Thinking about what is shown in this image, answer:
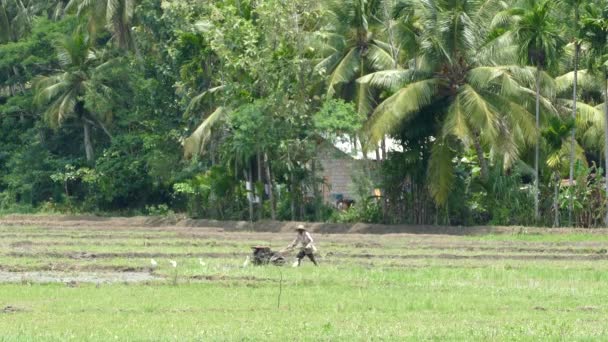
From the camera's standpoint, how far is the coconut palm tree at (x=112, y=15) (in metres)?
53.4

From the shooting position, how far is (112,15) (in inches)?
2101

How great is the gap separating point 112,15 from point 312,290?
3284 cm

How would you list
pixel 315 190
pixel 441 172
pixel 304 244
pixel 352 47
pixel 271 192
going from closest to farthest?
1. pixel 304 244
2. pixel 441 172
3. pixel 315 190
4. pixel 352 47
5. pixel 271 192

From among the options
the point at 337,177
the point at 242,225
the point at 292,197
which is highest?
the point at 337,177

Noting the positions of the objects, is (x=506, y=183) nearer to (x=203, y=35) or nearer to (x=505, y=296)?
(x=203, y=35)


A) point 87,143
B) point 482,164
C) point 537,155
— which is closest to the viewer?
point 537,155

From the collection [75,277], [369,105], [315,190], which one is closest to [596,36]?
[369,105]

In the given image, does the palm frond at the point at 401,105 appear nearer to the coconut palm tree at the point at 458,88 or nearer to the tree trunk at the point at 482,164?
the coconut palm tree at the point at 458,88

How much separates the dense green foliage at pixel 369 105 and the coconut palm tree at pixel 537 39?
6cm

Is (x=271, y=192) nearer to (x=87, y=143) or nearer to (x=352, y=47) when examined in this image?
(x=352, y=47)

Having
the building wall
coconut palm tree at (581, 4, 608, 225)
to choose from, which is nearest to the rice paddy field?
coconut palm tree at (581, 4, 608, 225)

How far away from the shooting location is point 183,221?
46.2 metres

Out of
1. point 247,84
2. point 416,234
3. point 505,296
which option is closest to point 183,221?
point 247,84

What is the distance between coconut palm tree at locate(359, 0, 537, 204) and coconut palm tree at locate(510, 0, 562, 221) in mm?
556
